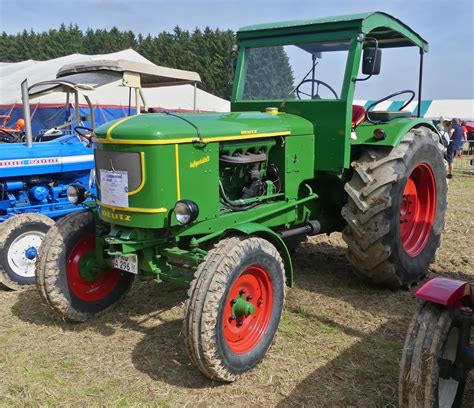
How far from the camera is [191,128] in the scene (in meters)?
3.38

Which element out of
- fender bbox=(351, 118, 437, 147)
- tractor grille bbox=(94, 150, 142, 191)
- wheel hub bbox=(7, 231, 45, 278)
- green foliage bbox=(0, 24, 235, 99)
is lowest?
wheel hub bbox=(7, 231, 45, 278)

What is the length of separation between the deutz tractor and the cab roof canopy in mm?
12

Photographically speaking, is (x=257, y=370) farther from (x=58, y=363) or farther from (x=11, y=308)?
(x=11, y=308)

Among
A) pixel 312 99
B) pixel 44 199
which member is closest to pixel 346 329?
pixel 312 99

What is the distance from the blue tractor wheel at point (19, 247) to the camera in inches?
187

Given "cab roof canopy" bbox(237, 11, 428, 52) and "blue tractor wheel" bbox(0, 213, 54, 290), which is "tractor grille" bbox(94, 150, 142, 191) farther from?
"cab roof canopy" bbox(237, 11, 428, 52)

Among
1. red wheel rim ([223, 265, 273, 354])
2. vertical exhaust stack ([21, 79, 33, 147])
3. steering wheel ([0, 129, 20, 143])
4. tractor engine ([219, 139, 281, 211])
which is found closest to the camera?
red wheel rim ([223, 265, 273, 354])

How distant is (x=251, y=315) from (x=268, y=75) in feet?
7.87

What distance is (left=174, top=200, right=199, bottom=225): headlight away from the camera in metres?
3.17

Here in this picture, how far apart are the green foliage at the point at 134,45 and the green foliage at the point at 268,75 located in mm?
46597

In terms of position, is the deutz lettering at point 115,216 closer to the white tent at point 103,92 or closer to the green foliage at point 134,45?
the white tent at point 103,92

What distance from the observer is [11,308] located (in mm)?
4379

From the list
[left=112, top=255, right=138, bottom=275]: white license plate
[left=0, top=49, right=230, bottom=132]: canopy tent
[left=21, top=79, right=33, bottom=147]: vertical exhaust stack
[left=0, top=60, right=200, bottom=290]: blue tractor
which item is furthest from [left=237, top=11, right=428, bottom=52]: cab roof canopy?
[left=0, top=49, right=230, bottom=132]: canopy tent

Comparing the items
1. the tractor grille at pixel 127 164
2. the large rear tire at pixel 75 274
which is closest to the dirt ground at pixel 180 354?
the large rear tire at pixel 75 274
